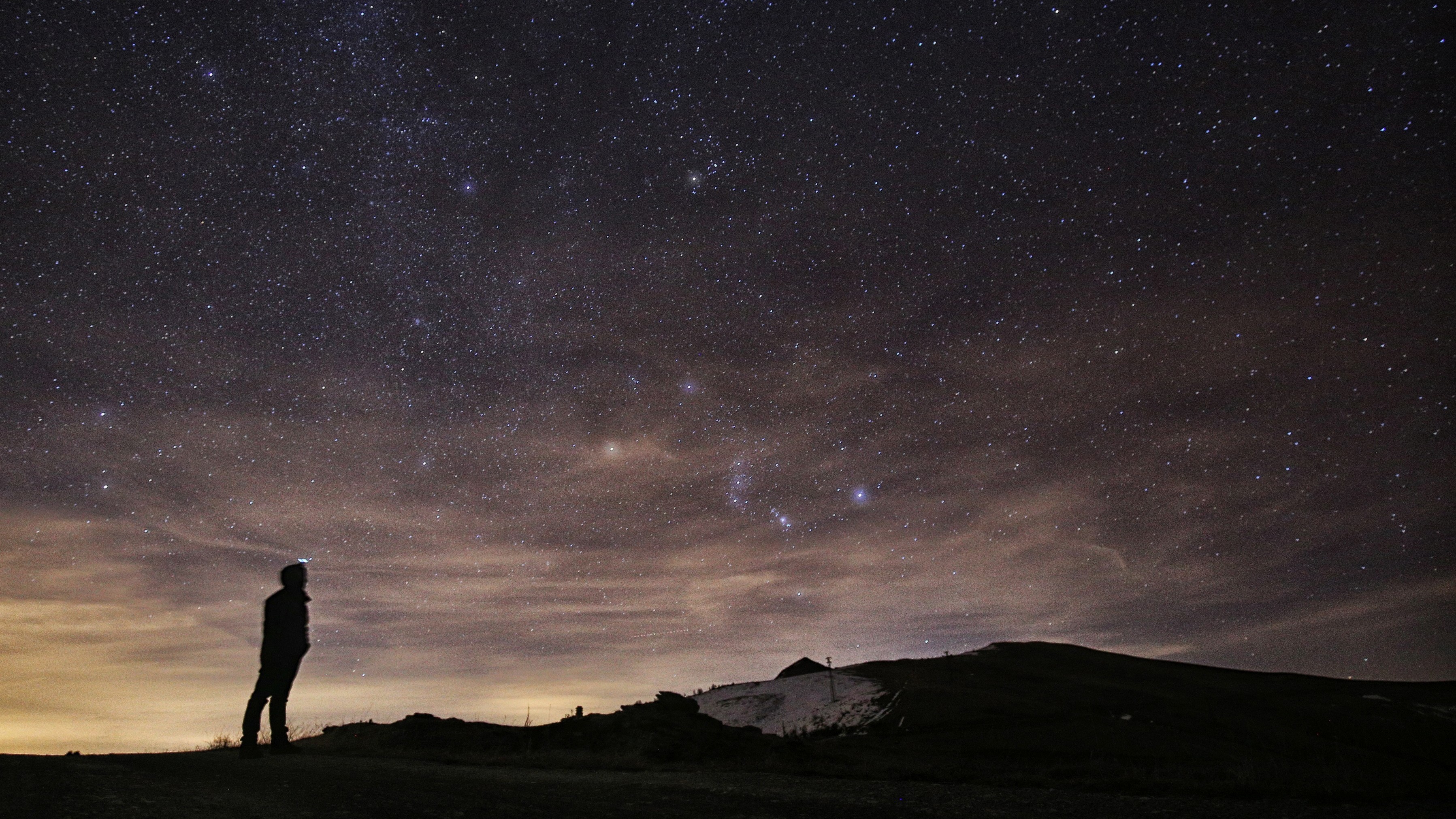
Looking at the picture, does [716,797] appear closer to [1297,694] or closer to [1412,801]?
[1412,801]

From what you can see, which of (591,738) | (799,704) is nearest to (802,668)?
(799,704)

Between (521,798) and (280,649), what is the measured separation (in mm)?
4013

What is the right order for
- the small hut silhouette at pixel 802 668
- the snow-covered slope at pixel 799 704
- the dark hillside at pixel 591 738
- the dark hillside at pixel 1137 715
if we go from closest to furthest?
the dark hillside at pixel 591 738 < the dark hillside at pixel 1137 715 < the snow-covered slope at pixel 799 704 < the small hut silhouette at pixel 802 668

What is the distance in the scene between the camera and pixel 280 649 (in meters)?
8.19

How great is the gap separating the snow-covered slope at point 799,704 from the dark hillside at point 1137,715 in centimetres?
187

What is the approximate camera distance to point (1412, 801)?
6.35 meters

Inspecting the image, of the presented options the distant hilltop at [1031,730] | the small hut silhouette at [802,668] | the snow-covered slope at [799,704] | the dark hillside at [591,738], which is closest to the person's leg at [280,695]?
the distant hilltop at [1031,730]

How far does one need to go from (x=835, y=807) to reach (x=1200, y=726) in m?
58.5

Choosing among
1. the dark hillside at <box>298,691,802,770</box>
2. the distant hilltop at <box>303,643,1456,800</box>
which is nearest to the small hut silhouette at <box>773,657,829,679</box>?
the distant hilltop at <box>303,643,1456,800</box>

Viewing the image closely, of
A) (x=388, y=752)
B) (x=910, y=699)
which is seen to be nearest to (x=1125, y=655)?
(x=910, y=699)

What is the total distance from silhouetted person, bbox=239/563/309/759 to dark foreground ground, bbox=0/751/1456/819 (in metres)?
0.51

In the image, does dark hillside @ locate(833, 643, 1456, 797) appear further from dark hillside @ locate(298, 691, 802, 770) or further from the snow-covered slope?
dark hillside @ locate(298, 691, 802, 770)

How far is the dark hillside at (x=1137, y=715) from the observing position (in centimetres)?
4106

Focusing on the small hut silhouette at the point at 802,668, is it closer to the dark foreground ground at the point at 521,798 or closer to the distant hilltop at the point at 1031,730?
the distant hilltop at the point at 1031,730
